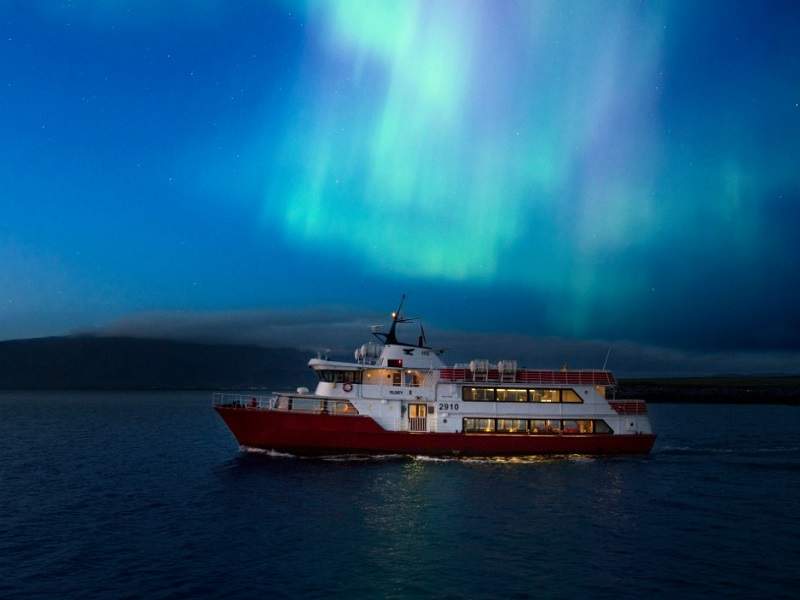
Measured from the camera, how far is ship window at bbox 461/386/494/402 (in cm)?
4188

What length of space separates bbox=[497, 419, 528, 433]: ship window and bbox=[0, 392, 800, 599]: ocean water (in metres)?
2.20

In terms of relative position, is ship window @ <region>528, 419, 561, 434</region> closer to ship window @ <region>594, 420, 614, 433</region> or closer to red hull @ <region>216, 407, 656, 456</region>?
red hull @ <region>216, 407, 656, 456</region>

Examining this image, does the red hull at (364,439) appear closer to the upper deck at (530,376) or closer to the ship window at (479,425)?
the ship window at (479,425)

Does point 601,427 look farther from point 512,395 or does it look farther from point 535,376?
point 512,395

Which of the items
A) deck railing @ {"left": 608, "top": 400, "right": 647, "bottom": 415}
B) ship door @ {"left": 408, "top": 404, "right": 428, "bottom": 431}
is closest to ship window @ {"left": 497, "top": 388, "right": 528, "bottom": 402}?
ship door @ {"left": 408, "top": 404, "right": 428, "bottom": 431}

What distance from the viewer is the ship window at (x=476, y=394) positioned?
1649 inches

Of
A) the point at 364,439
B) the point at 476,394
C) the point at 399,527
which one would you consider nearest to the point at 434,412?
the point at 476,394

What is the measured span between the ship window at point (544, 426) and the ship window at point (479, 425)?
268 centimetres

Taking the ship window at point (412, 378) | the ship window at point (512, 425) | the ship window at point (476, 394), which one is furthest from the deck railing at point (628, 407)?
the ship window at point (412, 378)

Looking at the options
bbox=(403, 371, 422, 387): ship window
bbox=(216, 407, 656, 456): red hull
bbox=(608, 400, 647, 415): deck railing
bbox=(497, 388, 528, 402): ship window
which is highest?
bbox=(403, 371, 422, 387): ship window

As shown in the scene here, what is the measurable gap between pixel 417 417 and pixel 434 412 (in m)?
1.19

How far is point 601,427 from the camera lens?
42750 mm

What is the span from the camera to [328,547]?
2256cm

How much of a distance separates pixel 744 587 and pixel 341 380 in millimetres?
26922
